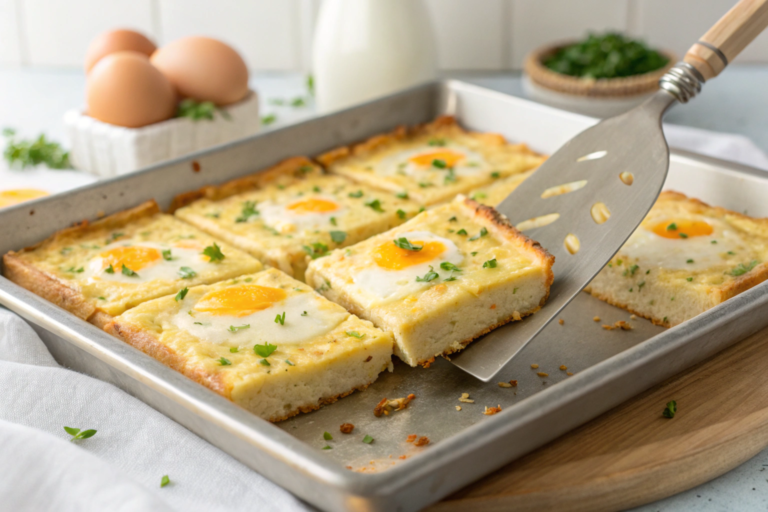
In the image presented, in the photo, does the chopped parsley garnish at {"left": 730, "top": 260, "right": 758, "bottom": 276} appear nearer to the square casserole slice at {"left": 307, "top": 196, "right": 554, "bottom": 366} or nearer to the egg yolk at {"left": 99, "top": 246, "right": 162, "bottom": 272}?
the square casserole slice at {"left": 307, "top": 196, "right": 554, "bottom": 366}

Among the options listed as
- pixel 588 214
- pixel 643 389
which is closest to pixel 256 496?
pixel 643 389

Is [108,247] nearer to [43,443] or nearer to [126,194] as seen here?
[126,194]

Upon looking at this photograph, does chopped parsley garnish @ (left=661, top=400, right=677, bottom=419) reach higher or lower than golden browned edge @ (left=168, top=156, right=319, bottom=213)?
lower

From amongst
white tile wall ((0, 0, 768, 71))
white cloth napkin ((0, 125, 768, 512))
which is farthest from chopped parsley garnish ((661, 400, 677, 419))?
white tile wall ((0, 0, 768, 71))

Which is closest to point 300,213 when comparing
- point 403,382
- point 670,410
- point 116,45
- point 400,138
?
point 400,138

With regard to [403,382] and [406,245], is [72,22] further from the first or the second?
[403,382]

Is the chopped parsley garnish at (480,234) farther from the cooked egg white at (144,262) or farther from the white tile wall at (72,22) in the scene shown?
the white tile wall at (72,22)
